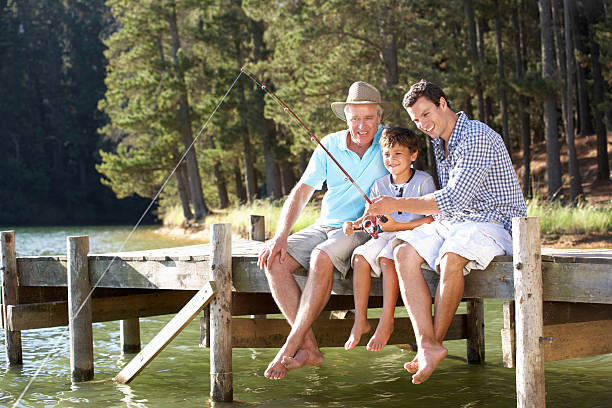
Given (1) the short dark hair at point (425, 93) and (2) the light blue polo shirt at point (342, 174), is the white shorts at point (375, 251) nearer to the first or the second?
(2) the light blue polo shirt at point (342, 174)

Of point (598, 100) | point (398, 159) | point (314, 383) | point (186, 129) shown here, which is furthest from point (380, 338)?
point (186, 129)

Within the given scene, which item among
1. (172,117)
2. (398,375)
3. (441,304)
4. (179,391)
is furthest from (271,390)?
(172,117)

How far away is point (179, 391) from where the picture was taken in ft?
23.0

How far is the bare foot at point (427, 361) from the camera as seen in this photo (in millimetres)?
4754

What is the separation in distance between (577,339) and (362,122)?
213cm

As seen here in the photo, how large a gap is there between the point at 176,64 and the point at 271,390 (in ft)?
80.1

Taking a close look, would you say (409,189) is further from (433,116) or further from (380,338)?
(380,338)

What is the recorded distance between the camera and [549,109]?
70.0 feet

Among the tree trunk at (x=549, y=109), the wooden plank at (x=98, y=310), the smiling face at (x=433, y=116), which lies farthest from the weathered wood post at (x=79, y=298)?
the tree trunk at (x=549, y=109)

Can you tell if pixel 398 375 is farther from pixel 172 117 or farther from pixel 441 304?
pixel 172 117

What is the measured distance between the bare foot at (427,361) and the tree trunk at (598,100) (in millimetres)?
20877

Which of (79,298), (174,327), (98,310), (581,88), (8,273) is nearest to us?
(174,327)

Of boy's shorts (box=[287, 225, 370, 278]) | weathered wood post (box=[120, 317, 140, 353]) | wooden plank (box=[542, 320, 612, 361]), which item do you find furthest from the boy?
weathered wood post (box=[120, 317, 140, 353])

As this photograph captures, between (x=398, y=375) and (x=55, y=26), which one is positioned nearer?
(x=398, y=375)
